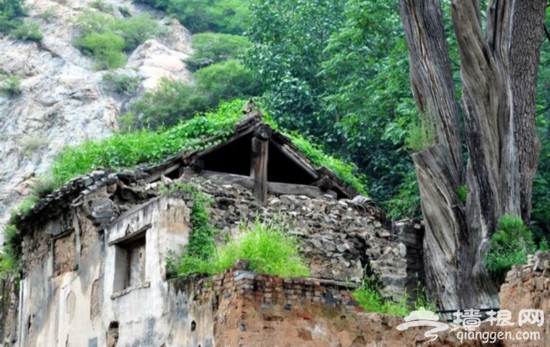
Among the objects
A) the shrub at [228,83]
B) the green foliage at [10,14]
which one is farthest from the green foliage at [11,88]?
the shrub at [228,83]

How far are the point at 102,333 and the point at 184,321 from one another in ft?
8.32

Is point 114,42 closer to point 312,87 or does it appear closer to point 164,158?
point 312,87

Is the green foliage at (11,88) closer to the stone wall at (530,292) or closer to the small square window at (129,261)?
the small square window at (129,261)

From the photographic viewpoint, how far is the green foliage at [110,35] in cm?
3859

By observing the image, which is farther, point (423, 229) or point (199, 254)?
point (423, 229)

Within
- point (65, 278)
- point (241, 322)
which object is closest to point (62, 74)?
point (65, 278)

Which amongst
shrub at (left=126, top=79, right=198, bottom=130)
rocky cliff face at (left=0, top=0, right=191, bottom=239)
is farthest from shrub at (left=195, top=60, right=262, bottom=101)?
rocky cliff face at (left=0, top=0, right=191, bottom=239)

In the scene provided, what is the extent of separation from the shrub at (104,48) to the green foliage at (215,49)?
3045 millimetres

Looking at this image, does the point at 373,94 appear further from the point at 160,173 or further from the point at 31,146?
the point at 31,146

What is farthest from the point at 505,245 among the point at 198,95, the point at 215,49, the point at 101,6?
the point at 101,6

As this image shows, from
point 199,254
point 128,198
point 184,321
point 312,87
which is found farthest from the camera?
point 312,87

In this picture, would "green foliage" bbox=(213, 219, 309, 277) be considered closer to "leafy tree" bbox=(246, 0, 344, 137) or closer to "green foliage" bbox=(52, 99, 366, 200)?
"green foliage" bbox=(52, 99, 366, 200)

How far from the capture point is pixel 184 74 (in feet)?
124

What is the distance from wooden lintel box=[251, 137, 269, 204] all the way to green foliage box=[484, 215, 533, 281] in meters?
3.85
